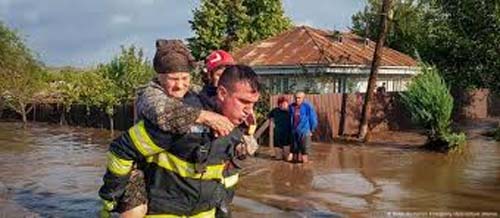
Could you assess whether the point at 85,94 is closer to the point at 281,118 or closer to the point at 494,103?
the point at 281,118

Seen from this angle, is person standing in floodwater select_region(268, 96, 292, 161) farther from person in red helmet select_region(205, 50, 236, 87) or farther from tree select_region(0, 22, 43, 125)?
tree select_region(0, 22, 43, 125)

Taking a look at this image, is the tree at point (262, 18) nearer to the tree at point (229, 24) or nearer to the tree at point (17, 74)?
the tree at point (229, 24)

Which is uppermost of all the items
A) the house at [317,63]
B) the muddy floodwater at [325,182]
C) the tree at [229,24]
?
the tree at [229,24]

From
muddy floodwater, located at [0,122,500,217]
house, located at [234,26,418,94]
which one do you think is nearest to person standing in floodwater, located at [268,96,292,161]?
muddy floodwater, located at [0,122,500,217]

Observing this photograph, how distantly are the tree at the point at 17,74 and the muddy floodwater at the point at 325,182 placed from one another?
15.2 meters

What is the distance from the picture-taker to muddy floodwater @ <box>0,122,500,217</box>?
11055 mm

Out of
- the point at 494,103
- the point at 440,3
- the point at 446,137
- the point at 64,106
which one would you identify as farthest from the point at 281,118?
the point at 494,103

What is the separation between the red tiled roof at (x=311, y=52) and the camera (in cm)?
2983

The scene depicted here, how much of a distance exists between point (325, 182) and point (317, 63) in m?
15.0

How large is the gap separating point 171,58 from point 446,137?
1589 cm

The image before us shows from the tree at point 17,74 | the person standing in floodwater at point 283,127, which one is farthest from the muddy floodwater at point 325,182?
the tree at point 17,74

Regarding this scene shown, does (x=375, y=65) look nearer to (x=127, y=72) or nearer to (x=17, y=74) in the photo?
(x=127, y=72)

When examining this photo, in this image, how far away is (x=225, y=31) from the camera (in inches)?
Result: 1711

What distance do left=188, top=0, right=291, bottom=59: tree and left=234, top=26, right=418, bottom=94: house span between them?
7.58 m
